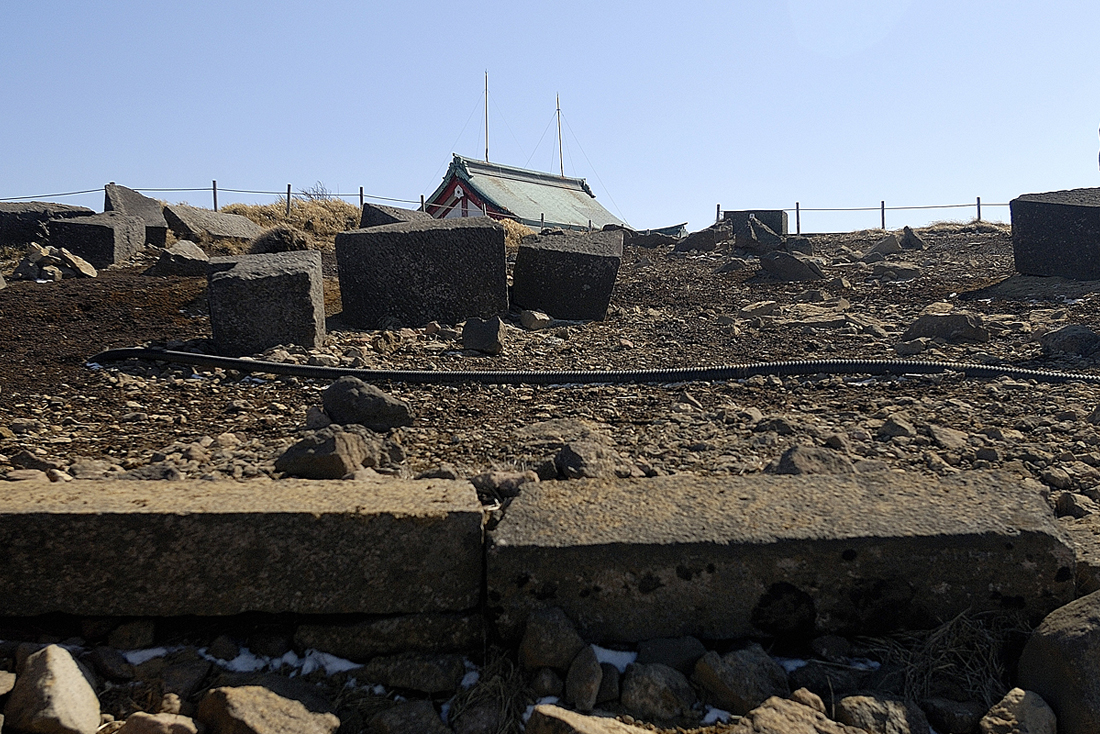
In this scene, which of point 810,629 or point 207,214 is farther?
point 207,214

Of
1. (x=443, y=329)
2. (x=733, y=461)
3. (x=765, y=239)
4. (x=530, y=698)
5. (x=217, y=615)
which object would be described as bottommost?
(x=530, y=698)

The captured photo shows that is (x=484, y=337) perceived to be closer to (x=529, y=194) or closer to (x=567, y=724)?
(x=567, y=724)

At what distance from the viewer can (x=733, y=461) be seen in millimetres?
3166

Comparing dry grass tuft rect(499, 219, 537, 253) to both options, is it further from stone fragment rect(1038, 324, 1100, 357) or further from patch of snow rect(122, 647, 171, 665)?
patch of snow rect(122, 647, 171, 665)

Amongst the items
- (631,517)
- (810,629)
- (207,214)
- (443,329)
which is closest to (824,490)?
(810,629)

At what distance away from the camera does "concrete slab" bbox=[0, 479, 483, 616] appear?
2.13 meters

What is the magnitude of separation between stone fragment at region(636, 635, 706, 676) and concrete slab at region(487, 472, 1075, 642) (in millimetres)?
24

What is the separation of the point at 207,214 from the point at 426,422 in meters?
8.67

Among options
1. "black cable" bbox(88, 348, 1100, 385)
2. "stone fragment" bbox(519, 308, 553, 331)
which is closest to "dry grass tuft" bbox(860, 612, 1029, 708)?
"black cable" bbox(88, 348, 1100, 385)

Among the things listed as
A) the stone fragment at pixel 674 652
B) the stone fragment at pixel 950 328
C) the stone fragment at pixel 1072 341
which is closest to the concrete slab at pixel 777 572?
the stone fragment at pixel 674 652

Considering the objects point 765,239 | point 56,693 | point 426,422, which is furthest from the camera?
point 765,239

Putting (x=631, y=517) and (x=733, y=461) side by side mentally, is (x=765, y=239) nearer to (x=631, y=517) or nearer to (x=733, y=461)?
(x=733, y=461)

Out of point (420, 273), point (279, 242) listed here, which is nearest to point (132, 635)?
point (420, 273)

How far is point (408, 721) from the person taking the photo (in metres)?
2.00
